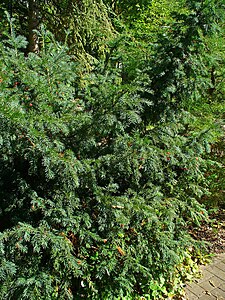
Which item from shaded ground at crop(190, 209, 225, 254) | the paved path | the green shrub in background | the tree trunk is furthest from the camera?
the tree trunk

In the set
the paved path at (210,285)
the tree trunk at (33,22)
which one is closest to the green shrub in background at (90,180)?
the paved path at (210,285)

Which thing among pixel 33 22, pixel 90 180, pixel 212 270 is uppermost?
pixel 33 22

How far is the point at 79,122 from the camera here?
100 inches

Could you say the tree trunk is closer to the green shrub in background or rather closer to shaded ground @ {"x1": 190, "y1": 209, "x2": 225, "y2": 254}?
the green shrub in background

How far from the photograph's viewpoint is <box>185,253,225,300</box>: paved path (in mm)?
2988

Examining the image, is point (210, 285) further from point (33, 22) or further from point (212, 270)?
point (33, 22)

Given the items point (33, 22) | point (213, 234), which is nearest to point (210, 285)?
point (213, 234)

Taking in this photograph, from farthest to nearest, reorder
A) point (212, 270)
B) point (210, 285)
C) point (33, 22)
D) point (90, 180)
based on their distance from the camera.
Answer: point (33, 22) → point (212, 270) → point (210, 285) → point (90, 180)

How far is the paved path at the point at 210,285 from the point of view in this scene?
2988 millimetres

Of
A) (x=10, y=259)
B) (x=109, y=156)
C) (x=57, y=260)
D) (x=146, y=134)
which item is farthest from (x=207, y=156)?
(x=10, y=259)

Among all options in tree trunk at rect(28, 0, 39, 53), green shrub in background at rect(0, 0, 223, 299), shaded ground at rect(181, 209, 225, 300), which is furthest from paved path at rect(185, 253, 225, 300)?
tree trunk at rect(28, 0, 39, 53)

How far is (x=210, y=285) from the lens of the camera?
123 inches

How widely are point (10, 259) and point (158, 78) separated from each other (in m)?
1.98

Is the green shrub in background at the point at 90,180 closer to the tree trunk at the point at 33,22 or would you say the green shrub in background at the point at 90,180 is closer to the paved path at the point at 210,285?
the paved path at the point at 210,285
